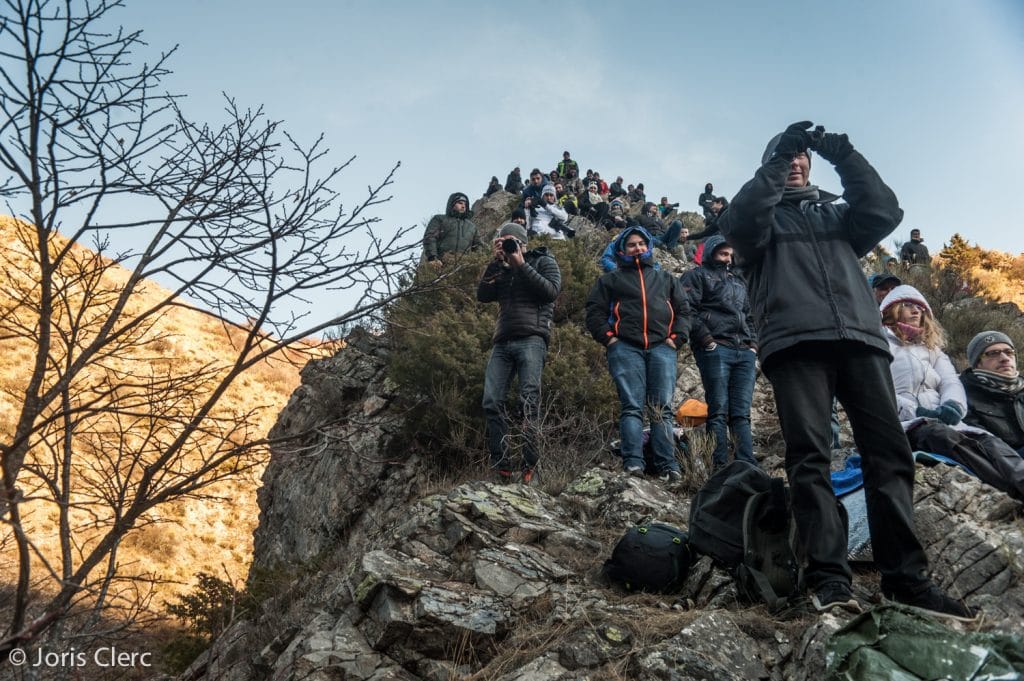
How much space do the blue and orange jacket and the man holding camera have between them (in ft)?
1.45

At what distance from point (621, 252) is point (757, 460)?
2.10 meters

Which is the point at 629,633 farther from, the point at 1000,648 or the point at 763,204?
the point at 763,204

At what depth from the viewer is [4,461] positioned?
267cm

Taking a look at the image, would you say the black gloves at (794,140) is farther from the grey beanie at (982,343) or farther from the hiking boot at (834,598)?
the grey beanie at (982,343)

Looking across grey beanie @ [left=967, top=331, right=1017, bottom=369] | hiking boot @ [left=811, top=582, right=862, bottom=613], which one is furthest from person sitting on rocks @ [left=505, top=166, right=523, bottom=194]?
hiking boot @ [left=811, top=582, right=862, bottom=613]

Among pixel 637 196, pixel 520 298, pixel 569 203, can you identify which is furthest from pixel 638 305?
pixel 637 196

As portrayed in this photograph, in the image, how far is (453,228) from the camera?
32.8ft

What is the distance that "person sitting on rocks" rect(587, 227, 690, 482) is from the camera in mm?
5363

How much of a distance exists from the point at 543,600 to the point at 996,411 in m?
3.18

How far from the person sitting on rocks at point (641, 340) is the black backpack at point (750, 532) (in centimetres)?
146

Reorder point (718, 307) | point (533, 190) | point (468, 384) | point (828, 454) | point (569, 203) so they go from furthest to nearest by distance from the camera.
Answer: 1. point (569, 203)
2. point (533, 190)
3. point (468, 384)
4. point (718, 307)
5. point (828, 454)

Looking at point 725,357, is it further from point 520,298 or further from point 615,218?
point 615,218

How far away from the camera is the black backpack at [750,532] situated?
3285mm

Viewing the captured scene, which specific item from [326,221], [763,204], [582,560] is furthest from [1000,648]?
[326,221]
